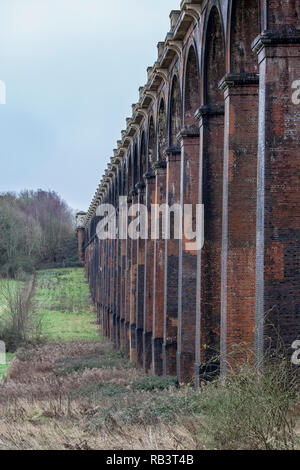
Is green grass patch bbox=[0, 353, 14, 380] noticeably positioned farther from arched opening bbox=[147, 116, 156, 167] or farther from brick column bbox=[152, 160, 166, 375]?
arched opening bbox=[147, 116, 156, 167]

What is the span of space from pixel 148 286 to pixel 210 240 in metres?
10.2

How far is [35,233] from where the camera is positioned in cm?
8650

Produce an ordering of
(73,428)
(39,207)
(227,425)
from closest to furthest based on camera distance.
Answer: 1. (227,425)
2. (73,428)
3. (39,207)

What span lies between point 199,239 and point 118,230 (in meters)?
23.1

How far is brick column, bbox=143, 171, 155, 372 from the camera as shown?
1022 inches

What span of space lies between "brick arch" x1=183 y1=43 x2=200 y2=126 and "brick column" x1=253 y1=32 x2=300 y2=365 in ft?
24.0

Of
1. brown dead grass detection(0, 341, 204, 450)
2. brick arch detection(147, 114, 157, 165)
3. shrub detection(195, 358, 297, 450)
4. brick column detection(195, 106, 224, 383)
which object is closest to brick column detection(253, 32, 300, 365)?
brown dead grass detection(0, 341, 204, 450)

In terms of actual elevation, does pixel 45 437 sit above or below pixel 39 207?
below

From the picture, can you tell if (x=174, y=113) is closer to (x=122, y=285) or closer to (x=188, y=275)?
A: (x=188, y=275)

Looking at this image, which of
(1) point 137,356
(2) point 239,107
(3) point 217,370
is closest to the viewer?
(2) point 239,107

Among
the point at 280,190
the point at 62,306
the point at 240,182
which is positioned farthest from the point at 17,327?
the point at 280,190

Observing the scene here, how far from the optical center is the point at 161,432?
29.4 ft
